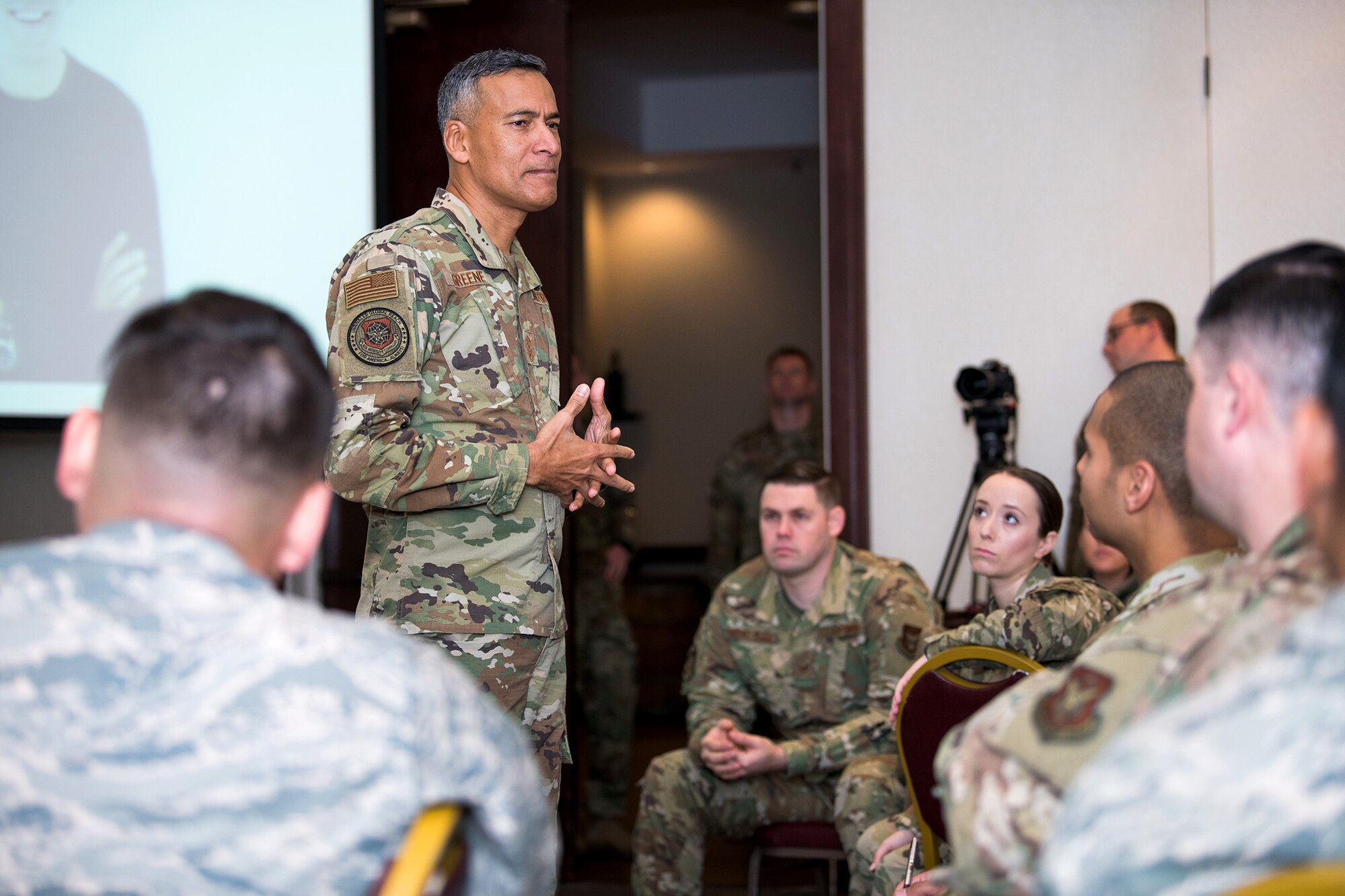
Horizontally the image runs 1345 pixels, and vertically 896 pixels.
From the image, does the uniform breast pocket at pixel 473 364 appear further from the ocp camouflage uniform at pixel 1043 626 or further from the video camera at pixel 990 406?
the video camera at pixel 990 406

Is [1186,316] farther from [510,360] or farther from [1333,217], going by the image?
[510,360]

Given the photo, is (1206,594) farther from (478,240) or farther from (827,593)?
(827,593)

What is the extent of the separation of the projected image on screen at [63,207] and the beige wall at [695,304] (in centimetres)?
460

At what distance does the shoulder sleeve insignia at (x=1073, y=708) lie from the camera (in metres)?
0.94

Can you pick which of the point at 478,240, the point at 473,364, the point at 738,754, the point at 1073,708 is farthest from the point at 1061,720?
the point at 738,754

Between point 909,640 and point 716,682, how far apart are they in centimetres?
49

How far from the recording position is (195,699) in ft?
2.69

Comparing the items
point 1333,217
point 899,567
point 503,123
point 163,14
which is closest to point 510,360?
point 503,123

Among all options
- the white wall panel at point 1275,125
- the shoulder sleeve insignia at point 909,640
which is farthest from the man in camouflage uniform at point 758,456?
the shoulder sleeve insignia at point 909,640

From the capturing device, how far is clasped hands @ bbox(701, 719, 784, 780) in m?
2.56

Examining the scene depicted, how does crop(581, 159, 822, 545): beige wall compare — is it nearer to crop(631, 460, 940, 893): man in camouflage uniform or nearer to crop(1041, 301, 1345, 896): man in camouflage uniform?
crop(631, 460, 940, 893): man in camouflage uniform

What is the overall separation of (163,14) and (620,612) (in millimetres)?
2381

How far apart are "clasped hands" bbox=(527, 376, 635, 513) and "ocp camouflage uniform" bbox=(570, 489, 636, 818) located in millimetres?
1882

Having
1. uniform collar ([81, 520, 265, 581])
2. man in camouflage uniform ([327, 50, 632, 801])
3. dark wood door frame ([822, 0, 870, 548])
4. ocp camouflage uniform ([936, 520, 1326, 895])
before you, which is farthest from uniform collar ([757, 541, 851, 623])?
uniform collar ([81, 520, 265, 581])
